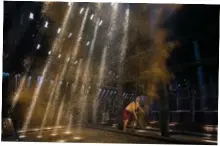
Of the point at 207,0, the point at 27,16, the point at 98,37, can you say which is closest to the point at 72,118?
the point at 98,37

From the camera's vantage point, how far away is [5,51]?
12.3 ft

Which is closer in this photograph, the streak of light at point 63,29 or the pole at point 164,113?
the pole at point 164,113

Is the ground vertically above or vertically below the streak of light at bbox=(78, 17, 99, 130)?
below

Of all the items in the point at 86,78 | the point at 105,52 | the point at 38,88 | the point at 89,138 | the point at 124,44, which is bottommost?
the point at 89,138

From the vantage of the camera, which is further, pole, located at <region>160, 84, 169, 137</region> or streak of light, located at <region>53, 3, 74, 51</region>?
streak of light, located at <region>53, 3, 74, 51</region>

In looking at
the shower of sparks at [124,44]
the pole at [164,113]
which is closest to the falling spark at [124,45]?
the shower of sparks at [124,44]

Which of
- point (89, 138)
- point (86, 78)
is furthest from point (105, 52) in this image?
point (89, 138)

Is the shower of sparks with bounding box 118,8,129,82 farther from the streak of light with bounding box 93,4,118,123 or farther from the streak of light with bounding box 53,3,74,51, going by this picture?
the streak of light with bounding box 53,3,74,51

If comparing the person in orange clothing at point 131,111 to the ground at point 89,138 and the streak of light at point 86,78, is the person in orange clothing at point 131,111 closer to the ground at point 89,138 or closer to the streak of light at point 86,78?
the ground at point 89,138

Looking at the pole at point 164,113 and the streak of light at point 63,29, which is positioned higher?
the streak of light at point 63,29

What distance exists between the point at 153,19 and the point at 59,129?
1780mm

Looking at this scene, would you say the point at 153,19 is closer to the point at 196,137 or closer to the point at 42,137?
the point at 196,137

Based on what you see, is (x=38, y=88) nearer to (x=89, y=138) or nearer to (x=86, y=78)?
(x=86, y=78)

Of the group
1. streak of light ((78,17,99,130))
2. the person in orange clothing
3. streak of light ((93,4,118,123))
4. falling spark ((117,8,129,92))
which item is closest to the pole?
the person in orange clothing
